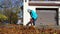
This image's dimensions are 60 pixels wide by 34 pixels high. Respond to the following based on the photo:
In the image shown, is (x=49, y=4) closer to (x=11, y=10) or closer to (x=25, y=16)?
(x=25, y=16)

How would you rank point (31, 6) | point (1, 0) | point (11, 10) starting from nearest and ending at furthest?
→ 1. point (31, 6)
2. point (11, 10)
3. point (1, 0)

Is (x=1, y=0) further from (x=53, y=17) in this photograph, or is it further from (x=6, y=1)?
(x=53, y=17)

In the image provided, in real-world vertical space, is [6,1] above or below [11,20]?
above

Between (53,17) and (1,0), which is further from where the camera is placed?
(1,0)

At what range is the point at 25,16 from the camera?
26.5m

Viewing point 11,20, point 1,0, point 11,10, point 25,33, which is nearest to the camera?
point 25,33

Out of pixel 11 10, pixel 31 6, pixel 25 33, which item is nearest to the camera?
pixel 25 33

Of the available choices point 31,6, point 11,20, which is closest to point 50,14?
point 31,6

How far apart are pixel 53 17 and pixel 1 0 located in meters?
20.9

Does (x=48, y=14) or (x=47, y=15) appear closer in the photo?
(x=48, y=14)

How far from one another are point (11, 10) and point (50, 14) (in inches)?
672

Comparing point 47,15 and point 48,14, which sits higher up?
point 48,14

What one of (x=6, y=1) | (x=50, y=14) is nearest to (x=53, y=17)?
(x=50, y=14)

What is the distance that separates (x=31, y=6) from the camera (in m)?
26.3
